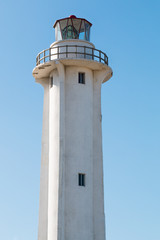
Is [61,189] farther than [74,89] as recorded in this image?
No

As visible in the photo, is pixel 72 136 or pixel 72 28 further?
pixel 72 28

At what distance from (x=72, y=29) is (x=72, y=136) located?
1075cm

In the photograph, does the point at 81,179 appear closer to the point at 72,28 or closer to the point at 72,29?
the point at 72,29

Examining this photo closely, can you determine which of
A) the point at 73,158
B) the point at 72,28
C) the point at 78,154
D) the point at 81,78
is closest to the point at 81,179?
the point at 73,158

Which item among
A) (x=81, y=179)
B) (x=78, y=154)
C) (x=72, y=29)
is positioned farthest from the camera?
(x=72, y=29)

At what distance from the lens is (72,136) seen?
5131cm

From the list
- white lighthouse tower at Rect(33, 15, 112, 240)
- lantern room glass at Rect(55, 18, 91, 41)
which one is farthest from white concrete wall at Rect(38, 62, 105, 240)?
lantern room glass at Rect(55, 18, 91, 41)

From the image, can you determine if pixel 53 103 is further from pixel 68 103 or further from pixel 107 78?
pixel 107 78

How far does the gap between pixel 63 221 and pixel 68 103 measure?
10503 millimetres

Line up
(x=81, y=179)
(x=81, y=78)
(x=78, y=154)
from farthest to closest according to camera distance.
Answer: (x=81, y=78)
(x=78, y=154)
(x=81, y=179)

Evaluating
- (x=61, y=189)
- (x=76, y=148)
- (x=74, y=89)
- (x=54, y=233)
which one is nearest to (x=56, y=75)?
(x=74, y=89)

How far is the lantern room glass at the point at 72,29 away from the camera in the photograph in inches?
2178

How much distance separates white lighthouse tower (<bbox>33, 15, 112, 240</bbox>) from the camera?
49.3 m

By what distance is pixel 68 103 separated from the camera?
5234cm
